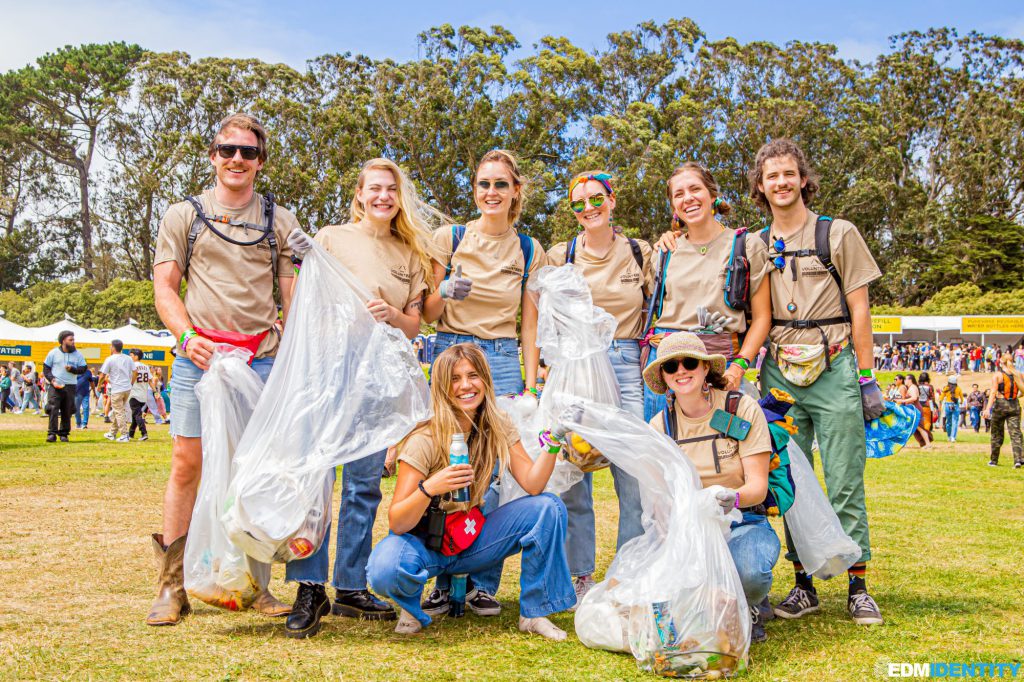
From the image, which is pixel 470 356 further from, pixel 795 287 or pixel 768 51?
pixel 768 51

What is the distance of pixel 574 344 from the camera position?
3838 millimetres

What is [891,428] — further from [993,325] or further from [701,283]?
[993,325]

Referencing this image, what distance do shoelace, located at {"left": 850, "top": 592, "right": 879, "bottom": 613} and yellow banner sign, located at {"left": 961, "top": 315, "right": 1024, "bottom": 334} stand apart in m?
32.8

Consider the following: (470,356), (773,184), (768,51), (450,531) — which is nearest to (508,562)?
(450,531)

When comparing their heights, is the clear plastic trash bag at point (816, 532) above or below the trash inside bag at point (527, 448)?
below

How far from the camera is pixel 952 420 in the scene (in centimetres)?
1711

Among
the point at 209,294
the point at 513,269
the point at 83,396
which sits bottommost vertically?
the point at 83,396

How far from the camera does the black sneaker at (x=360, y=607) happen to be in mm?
3578

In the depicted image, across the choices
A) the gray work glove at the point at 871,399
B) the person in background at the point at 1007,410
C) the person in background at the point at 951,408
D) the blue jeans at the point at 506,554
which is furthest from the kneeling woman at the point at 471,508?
the person in background at the point at 951,408

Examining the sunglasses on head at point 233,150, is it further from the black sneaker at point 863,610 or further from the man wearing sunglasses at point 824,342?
the black sneaker at point 863,610

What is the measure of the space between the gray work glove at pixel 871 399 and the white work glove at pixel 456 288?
1870 millimetres

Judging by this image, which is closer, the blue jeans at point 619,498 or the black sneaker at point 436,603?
the black sneaker at point 436,603

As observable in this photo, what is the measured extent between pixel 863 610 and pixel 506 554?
1565 mm

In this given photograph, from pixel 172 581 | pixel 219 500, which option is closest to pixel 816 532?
pixel 219 500
